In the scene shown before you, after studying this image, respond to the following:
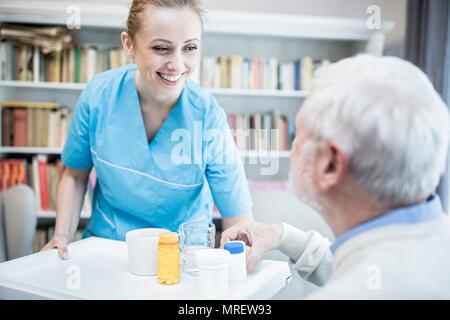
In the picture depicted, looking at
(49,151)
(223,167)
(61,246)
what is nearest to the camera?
(61,246)

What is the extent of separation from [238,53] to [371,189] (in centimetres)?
228

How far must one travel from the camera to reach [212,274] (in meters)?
0.90

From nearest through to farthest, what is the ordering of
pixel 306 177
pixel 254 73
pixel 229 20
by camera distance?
pixel 306 177 → pixel 229 20 → pixel 254 73

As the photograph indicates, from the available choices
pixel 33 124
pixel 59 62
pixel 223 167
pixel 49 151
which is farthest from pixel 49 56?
pixel 223 167

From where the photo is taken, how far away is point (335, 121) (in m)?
0.68

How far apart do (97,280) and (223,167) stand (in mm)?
463

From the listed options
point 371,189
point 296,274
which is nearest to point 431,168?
point 371,189

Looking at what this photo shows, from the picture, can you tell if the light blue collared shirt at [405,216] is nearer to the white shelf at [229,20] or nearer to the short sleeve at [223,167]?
the short sleeve at [223,167]

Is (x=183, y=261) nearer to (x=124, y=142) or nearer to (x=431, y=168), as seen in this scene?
(x=124, y=142)

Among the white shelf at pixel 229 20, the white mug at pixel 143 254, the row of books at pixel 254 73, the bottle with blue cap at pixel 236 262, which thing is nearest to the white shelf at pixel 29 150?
the white shelf at pixel 229 20

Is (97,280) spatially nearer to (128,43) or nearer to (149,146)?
(149,146)

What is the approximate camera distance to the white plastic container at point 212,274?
0.90 meters

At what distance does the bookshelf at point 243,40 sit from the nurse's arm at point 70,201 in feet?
4.24

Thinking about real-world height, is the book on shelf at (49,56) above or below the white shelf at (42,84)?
above
